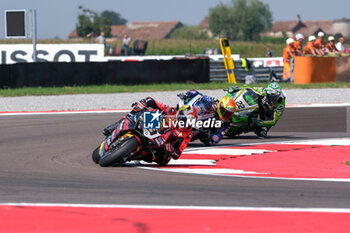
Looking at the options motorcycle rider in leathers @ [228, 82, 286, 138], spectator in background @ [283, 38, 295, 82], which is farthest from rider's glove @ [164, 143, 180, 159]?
spectator in background @ [283, 38, 295, 82]

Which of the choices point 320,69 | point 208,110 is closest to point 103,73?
point 320,69

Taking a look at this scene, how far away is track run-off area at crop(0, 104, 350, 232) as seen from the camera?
5.93 metres

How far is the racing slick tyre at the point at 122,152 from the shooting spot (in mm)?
8602

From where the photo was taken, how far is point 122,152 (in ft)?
28.2

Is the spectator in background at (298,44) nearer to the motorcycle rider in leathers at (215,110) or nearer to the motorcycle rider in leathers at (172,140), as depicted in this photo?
the motorcycle rider in leathers at (215,110)

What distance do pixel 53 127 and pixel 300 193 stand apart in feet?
24.4

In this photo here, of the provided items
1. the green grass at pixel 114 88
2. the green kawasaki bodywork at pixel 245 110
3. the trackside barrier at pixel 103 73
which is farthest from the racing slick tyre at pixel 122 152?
the trackside barrier at pixel 103 73

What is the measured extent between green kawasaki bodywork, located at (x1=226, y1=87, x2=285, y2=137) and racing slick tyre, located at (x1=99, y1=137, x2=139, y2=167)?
357cm

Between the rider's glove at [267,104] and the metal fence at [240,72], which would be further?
the metal fence at [240,72]

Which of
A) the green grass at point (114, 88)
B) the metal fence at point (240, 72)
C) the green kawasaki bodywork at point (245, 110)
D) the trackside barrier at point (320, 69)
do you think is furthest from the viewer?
the metal fence at point (240, 72)

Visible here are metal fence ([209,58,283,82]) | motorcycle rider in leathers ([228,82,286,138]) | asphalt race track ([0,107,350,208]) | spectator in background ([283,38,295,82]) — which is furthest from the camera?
metal fence ([209,58,283,82])

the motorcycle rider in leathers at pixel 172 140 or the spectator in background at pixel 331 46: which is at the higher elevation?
the spectator in background at pixel 331 46

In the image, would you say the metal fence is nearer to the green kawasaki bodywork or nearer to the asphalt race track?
the green kawasaki bodywork

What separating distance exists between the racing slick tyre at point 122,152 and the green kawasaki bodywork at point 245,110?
3.57 m
